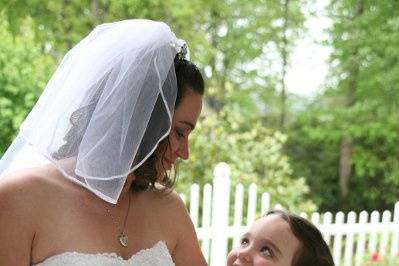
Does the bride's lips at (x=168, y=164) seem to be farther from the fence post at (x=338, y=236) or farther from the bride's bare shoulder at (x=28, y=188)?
the fence post at (x=338, y=236)

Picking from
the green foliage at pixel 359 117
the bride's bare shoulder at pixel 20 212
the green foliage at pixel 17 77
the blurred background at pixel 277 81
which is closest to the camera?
the bride's bare shoulder at pixel 20 212

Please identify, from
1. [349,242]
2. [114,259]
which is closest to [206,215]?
[349,242]

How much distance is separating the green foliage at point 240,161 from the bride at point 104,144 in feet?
12.2

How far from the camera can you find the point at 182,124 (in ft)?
4.89

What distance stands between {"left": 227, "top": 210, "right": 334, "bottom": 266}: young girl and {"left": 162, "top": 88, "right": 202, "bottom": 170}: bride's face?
30cm

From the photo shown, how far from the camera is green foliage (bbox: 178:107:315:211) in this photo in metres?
5.38

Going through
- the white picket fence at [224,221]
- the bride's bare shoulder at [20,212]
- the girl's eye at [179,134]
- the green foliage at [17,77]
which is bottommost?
the white picket fence at [224,221]

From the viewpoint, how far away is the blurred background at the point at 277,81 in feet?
16.4

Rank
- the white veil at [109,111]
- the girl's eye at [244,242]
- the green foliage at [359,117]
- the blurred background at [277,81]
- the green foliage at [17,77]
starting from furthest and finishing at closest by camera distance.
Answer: the green foliage at [359,117], the blurred background at [277,81], the green foliage at [17,77], the girl's eye at [244,242], the white veil at [109,111]

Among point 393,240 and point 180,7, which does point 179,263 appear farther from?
point 180,7

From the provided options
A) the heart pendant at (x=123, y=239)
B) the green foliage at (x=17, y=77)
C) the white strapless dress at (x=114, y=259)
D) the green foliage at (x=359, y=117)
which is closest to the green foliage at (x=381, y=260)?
the green foliage at (x=17, y=77)

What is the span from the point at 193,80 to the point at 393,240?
4.09 meters

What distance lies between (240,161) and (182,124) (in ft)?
13.7

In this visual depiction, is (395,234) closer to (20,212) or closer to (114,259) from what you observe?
(114,259)
